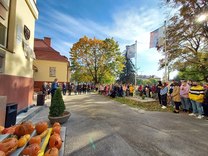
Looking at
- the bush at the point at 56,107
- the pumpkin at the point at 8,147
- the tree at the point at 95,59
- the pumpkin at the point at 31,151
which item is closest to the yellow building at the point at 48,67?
the tree at the point at 95,59

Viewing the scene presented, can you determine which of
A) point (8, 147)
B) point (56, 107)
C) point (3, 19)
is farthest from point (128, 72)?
point (8, 147)

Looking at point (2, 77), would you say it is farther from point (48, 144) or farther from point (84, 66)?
point (84, 66)

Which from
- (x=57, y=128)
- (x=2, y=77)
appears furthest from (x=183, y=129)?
(x=2, y=77)

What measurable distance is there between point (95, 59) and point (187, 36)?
25.2 metres

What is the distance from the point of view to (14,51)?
284 inches

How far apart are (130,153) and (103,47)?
37164 mm

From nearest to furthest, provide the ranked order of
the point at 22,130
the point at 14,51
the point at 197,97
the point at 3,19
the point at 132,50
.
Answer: the point at 22,130 < the point at 3,19 < the point at 14,51 < the point at 197,97 < the point at 132,50

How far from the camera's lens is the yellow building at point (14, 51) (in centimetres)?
636

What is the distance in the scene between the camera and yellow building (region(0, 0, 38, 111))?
20.9 ft

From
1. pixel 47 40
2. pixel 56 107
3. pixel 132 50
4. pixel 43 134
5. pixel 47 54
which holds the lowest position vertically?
pixel 43 134

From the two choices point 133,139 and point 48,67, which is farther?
point 48,67

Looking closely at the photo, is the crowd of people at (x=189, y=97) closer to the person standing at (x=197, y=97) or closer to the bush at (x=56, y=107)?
the person standing at (x=197, y=97)

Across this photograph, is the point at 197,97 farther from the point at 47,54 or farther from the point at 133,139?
the point at 47,54

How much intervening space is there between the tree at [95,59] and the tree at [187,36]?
16.8 m
